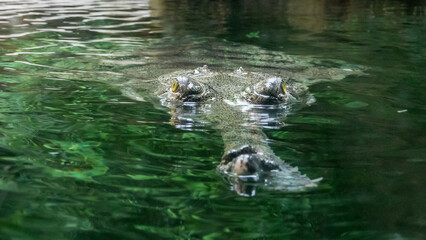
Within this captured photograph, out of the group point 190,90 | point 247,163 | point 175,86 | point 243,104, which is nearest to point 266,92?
point 243,104

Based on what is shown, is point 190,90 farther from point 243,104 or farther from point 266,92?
point 266,92

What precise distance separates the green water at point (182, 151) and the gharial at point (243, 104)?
10cm

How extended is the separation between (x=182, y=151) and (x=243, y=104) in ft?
4.05

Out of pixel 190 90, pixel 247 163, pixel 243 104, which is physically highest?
pixel 247 163

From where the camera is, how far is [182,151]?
3.31 meters

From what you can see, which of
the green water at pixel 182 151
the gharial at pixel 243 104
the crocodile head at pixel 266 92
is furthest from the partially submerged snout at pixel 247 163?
the crocodile head at pixel 266 92

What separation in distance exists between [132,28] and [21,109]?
6.53m

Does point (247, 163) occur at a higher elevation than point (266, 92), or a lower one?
higher

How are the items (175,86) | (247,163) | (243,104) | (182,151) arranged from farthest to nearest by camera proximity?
(175,86) < (243,104) < (182,151) < (247,163)

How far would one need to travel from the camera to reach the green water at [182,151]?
229cm

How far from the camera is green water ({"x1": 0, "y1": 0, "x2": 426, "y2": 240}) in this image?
2.29 m

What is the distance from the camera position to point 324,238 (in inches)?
84.4

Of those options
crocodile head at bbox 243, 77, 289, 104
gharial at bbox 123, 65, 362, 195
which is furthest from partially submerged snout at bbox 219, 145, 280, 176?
crocodile head at bbox 243, 77, 289, 104

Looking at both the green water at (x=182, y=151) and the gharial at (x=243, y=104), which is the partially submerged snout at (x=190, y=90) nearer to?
the gharial at (x=243, y=104)
